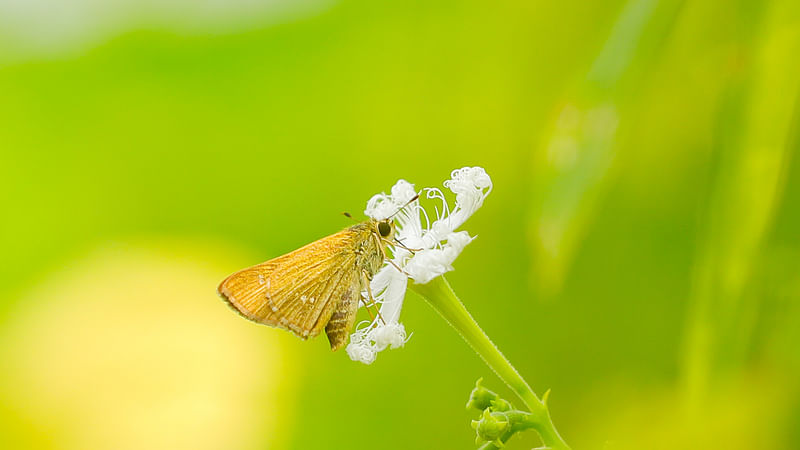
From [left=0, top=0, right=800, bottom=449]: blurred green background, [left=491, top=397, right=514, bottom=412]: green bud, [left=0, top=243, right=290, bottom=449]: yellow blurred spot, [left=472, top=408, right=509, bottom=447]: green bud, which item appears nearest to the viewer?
[left=472, top=408, right=509, bottom=447]: green bud

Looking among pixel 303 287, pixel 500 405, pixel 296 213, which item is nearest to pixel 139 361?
pixel 296 213

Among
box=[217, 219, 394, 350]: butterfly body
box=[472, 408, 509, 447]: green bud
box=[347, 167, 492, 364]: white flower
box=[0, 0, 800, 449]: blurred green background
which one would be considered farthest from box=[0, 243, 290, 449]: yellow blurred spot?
box=[472, 408, 509, 447]: green bud

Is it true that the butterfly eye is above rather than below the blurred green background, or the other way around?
below

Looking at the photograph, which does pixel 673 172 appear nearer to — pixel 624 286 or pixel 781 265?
pixel 624 286

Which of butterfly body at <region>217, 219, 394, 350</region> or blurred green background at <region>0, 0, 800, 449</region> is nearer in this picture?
butterfly body at <region>217, 219, 394, 350</region>

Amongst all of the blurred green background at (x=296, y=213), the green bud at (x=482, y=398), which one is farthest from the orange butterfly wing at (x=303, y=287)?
Result: the blurred green background at (x=296, y=213)

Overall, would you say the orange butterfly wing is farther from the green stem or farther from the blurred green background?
the blurred green background
